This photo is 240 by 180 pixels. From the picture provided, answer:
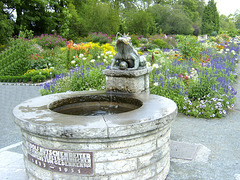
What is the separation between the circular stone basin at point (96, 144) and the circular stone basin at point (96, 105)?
761 millimetres

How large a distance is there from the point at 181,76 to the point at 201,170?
3.87 meters

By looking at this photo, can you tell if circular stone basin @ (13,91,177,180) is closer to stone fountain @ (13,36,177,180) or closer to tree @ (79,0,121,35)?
stone fountain @ (13,36,177,180)

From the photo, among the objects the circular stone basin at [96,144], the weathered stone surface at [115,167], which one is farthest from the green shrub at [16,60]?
the weathered stone surface at [115,167]

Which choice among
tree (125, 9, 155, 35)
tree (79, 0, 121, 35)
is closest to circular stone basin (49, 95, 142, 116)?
tree (79, 0, 121, 35)

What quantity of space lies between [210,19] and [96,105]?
2981 cm

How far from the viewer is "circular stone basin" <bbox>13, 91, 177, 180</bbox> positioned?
252 cm

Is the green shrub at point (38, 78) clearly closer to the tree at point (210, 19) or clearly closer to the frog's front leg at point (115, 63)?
the frog's front leg at point (115, 63)

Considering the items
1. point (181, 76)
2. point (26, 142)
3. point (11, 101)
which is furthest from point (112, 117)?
point (11, 101)

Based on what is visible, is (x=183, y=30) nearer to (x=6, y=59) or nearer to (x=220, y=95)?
(x=6, y=59)

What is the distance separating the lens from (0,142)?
475cm

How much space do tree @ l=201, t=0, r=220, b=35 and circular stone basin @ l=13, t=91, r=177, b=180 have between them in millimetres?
29959

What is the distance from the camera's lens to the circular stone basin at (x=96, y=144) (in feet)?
8.27

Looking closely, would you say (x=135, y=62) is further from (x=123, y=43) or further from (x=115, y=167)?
(x=115, y=167)

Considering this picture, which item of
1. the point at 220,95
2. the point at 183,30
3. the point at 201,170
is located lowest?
the point at 201,170
